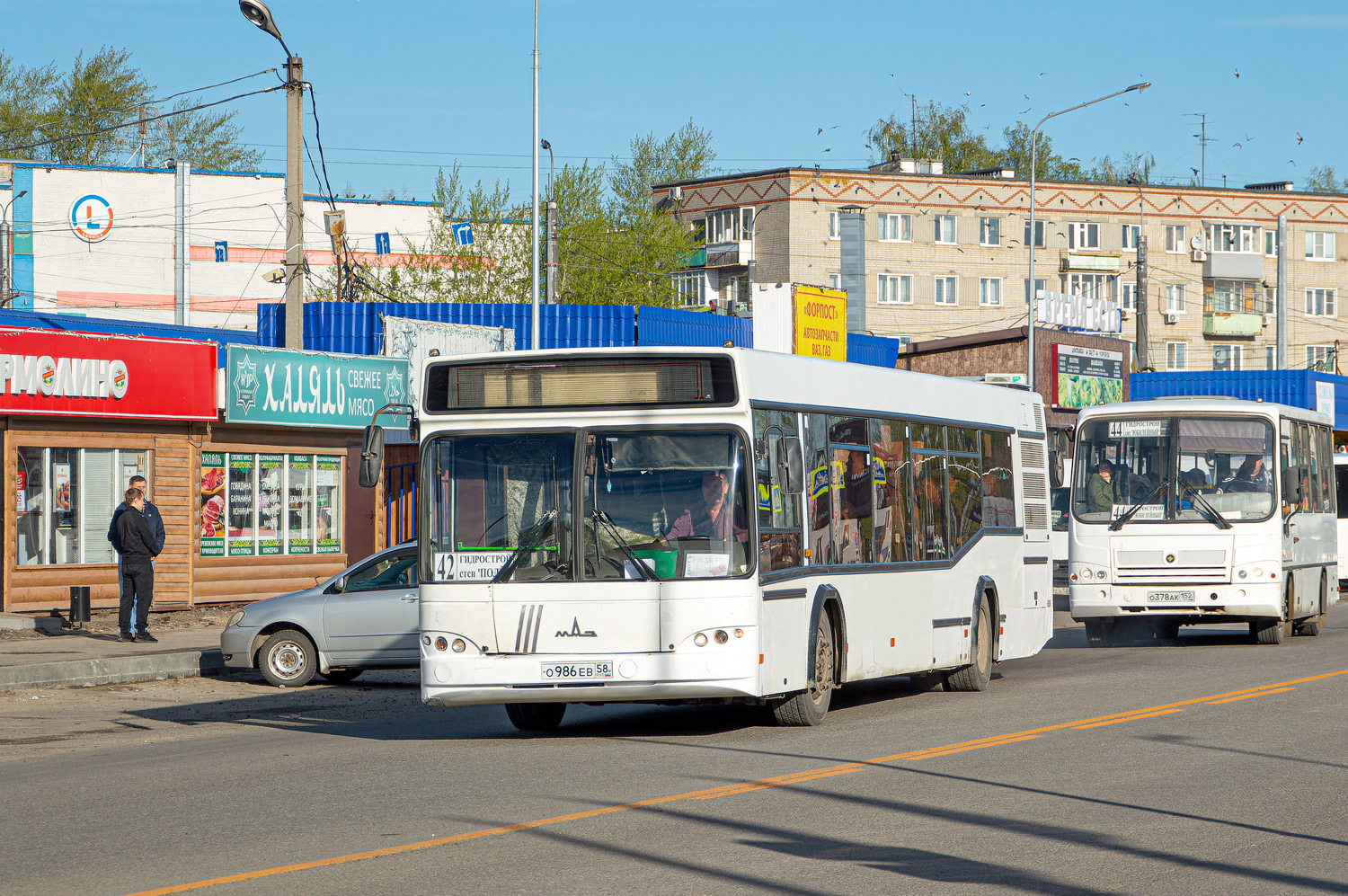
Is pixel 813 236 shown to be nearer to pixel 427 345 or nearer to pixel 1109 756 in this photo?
pixel 427 345

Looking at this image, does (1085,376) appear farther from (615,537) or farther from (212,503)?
(615,537)

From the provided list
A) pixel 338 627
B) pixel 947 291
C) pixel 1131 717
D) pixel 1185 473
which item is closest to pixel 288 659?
pixel 338 627

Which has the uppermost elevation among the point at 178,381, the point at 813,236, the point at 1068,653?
the point at 813,236

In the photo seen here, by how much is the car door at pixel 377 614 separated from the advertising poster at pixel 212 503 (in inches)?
305

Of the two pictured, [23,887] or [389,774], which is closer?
[23,887]

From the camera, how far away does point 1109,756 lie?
1045 centimetres

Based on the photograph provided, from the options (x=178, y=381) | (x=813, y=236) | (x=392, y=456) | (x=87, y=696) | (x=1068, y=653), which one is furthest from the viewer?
(x=813, y=236)

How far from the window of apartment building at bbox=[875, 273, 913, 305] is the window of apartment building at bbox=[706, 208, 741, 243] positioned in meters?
7.22

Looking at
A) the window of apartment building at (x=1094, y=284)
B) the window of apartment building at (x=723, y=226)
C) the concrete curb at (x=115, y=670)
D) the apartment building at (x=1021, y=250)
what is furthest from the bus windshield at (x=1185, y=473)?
the window of apartment building at (x=1094, y=284)

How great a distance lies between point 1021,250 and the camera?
80500 mm

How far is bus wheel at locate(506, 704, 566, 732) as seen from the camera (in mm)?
12539

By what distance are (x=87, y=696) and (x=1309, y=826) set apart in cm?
1201

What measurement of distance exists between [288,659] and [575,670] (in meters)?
7.10

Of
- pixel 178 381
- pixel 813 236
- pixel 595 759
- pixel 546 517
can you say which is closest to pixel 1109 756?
pixel 595 759
